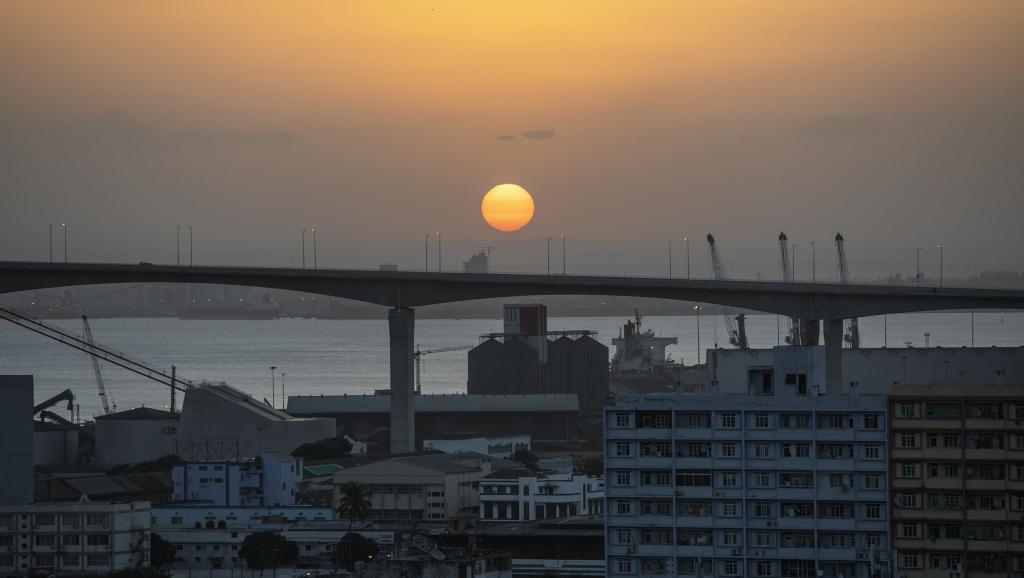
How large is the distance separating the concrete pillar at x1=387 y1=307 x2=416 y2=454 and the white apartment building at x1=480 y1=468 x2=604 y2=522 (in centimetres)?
2445

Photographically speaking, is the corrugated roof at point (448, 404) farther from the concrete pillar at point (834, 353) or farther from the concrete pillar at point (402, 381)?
the concrete pillar at point (834, 353)

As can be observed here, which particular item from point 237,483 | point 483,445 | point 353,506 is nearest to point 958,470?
point 353,506

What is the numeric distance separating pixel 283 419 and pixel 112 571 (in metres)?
42.5

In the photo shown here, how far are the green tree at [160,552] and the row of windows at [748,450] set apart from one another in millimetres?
26060

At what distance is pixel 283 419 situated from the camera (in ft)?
330

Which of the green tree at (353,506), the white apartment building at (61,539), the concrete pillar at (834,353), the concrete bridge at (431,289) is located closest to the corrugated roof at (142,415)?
the concrete bridge at (431,289)

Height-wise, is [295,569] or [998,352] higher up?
[998,352]

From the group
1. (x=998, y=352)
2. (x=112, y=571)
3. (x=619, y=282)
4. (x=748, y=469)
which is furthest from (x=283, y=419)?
(x=748, y=469)

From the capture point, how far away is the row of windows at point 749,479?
38.2m

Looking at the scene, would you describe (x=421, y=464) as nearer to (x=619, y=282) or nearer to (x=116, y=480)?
(x=116, y=480)

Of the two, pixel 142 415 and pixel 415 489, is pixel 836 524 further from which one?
pixel 142 415

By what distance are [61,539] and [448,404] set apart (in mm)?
65657

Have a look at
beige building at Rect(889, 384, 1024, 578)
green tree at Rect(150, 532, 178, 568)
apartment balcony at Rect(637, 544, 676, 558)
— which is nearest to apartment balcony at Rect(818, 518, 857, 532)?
beige building at Rect(889, 384, 1024, 578)

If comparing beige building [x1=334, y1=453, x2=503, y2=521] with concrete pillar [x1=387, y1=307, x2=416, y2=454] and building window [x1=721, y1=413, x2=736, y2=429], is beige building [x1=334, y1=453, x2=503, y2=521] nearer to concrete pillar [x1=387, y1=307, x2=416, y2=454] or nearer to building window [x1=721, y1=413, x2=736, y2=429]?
concrete pillar [x1=387, y1=307, x2=416, y2=454]
